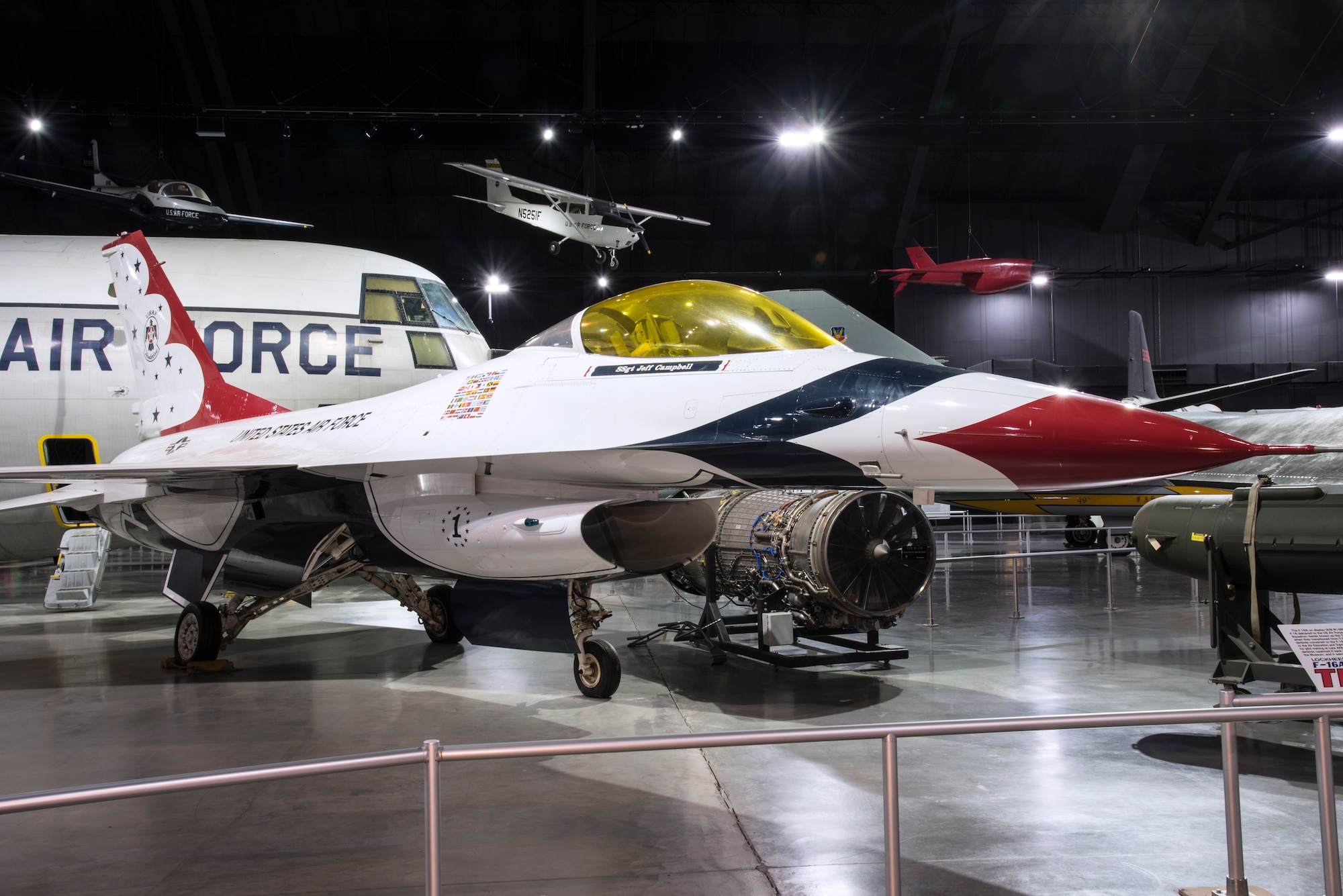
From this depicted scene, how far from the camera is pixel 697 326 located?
5.18 metres

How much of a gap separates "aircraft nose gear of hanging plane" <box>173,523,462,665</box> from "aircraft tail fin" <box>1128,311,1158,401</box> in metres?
16.3

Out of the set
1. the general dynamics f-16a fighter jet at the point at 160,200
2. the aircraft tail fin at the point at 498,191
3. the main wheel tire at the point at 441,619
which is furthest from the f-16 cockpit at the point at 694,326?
the aircraft tail fin at the point at 498,191

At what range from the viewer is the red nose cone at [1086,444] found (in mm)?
3662

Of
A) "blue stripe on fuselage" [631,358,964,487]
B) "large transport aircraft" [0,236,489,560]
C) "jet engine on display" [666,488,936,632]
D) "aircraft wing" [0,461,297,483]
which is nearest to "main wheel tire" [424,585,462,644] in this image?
"aircraft wing" [0,461,297,483]

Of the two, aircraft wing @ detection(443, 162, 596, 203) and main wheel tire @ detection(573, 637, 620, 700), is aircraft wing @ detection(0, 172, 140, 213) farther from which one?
main wheel tire @ detection(573, 637, 620, 700)

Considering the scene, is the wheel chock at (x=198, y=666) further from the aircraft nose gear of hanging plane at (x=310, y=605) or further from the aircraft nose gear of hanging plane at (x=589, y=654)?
the aircraft nose gear of hanging plane at (x=589, y=654)

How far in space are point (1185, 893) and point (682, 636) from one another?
517 centimetres

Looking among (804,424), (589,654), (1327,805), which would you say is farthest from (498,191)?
(1327,805)

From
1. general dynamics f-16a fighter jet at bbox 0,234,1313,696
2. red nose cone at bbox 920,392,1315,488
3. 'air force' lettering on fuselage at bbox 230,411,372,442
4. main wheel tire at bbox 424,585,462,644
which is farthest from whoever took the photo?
main wheel tire at bbox 424,585,462,644

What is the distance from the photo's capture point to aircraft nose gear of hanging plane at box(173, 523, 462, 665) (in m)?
7.05

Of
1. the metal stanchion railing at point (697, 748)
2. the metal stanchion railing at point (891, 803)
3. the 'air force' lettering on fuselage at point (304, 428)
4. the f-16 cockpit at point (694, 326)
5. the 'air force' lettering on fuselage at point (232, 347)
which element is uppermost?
the 'air force' lettering on fuselage at point (232, 347)

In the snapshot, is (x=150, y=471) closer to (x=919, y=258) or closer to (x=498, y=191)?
(x=498, y=191)

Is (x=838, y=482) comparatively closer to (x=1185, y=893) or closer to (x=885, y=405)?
(x=885, y=405)

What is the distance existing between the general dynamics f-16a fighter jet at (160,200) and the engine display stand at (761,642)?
1050 centimetres
